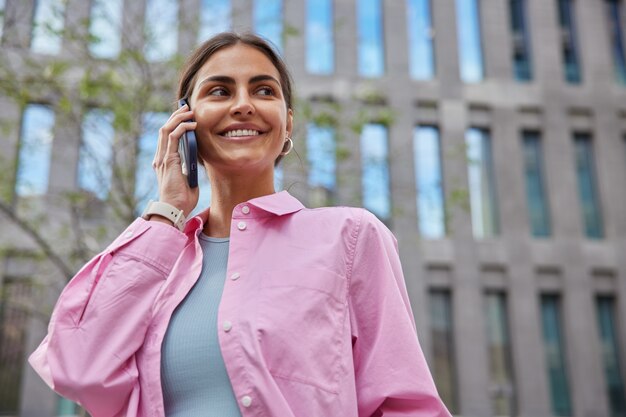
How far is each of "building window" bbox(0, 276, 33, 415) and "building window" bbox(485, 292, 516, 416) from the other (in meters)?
11.1

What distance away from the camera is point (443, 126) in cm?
1914

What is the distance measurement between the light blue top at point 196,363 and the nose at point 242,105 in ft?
1.66

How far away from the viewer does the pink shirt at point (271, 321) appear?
178 centimetres

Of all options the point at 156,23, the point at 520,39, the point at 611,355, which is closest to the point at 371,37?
the point at 520,39

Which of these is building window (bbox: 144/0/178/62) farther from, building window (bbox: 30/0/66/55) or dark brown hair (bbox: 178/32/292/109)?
dark brown hair (bbox: 178/32/292/109)

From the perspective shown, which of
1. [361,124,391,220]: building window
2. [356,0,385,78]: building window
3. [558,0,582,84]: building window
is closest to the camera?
[361,124,391,220]: building window

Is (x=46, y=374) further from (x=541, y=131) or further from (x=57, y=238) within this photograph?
(x=541, y=131)

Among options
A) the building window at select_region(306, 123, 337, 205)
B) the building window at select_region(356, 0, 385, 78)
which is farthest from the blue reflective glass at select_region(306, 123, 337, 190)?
the building window at select_region(356, 0, 385, 78)

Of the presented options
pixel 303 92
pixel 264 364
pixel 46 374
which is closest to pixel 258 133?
pixel 264 364

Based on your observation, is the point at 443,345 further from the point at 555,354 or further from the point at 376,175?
the point at 376,175

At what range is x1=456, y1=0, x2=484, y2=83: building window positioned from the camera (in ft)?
65.4

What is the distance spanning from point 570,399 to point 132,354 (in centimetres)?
1773

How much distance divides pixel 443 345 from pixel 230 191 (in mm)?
16275

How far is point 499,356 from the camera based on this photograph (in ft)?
58.5
